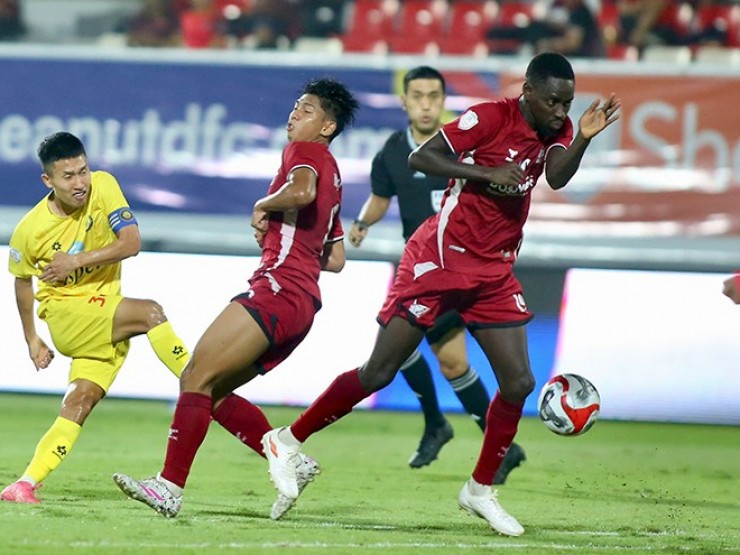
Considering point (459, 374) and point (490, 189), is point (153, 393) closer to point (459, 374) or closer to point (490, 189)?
point (459, 374)

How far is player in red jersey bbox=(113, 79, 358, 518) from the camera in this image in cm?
590

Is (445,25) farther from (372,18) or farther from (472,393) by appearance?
(472,393)

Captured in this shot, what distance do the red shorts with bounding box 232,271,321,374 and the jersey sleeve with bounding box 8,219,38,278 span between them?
134 centimetres

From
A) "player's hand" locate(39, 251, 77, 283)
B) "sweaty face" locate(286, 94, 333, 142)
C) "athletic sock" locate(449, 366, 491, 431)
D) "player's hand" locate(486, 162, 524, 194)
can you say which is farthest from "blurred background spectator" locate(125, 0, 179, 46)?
Result: "player's hand" locate(486, 162, 524, 194)

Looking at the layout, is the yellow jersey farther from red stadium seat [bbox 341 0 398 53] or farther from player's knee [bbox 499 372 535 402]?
red stadium seat [bbox 341 0 398 53]

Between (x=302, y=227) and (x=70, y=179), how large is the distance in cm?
130

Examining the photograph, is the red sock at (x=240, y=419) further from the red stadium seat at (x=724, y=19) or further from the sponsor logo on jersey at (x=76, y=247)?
the red stadium seat at (x=724, y=19)

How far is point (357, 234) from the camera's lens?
27.5ft

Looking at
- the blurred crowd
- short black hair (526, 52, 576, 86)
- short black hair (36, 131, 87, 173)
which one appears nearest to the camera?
short black hair (526, 52, 576, 86)

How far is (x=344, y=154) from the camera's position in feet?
40.0

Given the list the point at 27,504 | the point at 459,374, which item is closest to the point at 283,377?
the point at 459,374

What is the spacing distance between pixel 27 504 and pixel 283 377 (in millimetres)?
5446

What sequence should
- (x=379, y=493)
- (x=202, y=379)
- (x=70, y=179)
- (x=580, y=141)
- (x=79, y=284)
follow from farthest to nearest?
(x=379, y=493) < (x=79, y=284) < (x=70, y=179) < (x=202, y=379) < (x=580, y=141)

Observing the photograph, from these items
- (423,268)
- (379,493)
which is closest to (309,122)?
(423,268)
